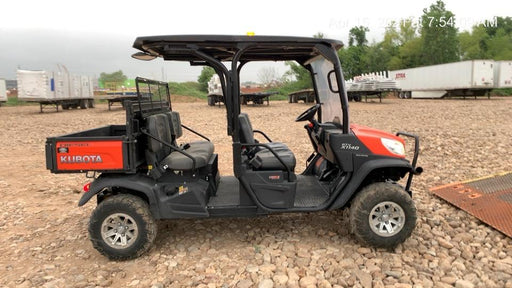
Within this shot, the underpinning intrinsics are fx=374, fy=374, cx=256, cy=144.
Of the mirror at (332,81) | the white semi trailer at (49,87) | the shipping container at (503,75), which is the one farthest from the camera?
the shipping container at (503,75)

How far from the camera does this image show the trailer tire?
3.75m

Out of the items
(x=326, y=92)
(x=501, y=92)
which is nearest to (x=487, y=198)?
(x=326, y=92)

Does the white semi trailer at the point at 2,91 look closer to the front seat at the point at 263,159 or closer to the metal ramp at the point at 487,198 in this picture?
the front seat at the point at 263,159

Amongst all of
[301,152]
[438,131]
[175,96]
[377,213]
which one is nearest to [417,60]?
[175,96]

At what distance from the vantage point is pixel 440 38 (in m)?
41.7

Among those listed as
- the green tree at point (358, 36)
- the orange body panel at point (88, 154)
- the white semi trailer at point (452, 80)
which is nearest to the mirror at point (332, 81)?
the orange body panel at point (88, 154)

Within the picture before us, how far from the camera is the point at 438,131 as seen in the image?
1103 centimetres

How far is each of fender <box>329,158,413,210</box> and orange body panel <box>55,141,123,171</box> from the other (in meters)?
2.28

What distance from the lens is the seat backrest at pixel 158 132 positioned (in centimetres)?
396

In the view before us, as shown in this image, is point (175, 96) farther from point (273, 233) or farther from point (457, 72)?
point (273, 233)

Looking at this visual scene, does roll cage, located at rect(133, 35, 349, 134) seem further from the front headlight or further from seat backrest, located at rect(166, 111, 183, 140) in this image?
seat backrest, located at rect(166, 111, 183, 140)

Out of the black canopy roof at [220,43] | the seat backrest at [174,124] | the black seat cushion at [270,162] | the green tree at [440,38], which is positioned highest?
the green tree at [440,38]

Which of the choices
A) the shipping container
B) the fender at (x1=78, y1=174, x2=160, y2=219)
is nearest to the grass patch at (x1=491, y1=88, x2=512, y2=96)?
the shipping container

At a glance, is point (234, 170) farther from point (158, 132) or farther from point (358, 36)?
point (358, 36)
